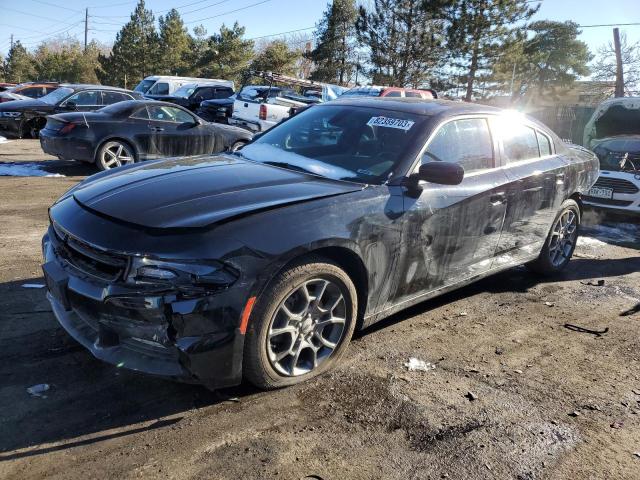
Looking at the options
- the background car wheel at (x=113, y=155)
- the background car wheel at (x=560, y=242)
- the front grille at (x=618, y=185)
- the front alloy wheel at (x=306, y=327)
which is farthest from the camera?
the background car wheel at (x=113, y=155)

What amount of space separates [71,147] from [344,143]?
283 inches

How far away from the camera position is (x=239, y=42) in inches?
1967

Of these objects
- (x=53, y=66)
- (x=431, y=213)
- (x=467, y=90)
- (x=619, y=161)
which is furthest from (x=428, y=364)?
(x=53, y=66)

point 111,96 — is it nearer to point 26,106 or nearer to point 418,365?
point 26,106

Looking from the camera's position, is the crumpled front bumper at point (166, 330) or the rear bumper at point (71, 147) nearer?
the crumpled front bumper at point (166, 330)

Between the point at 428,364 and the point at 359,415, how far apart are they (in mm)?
842

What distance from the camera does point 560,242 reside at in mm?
5777

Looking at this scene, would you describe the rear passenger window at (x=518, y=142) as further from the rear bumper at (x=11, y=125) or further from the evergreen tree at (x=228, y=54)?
the evergreen tree at (x=228, y=54)

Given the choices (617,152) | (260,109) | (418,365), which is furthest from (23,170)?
(617,152)

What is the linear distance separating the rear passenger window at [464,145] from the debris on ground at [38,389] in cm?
277

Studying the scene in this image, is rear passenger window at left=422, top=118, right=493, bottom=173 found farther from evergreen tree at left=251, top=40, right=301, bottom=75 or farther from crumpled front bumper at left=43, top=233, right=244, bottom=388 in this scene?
evergreen tree at left=251, top=40, right=301, bottom=75

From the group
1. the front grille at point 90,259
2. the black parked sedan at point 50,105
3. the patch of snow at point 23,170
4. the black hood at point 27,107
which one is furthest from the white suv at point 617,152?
the black hood at point 27,107

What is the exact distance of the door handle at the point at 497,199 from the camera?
4.29 m

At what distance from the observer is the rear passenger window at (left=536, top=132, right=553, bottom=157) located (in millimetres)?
5230
